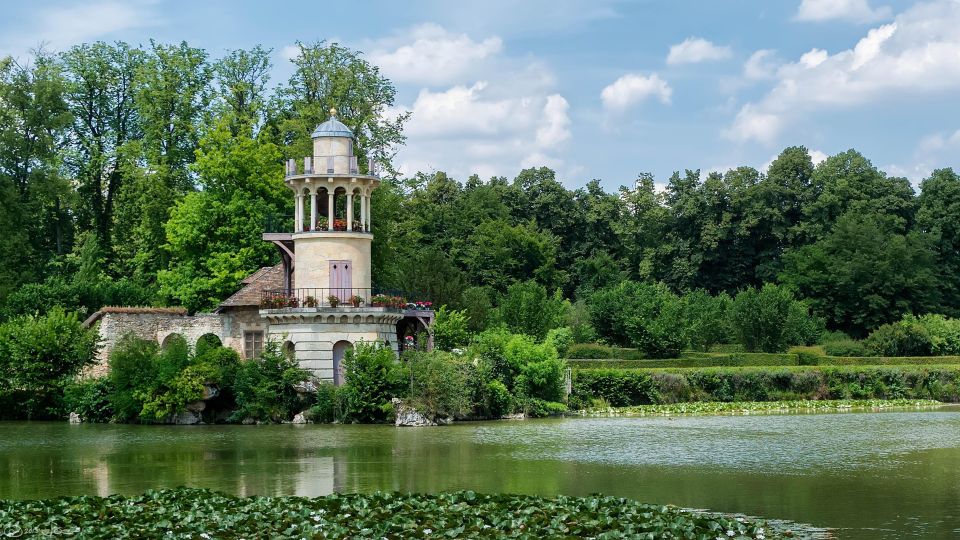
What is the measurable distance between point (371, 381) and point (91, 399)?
962 centimetres

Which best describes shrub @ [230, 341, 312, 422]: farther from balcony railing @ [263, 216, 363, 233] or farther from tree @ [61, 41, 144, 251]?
tree @ [61, 41, 144, 251]

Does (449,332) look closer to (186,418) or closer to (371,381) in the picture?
(371,381)

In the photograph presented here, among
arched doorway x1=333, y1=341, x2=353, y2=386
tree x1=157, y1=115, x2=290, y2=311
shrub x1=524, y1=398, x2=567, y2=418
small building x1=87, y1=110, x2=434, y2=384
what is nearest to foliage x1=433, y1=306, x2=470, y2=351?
small building x1=87, y1=110, x2=434, y2=384

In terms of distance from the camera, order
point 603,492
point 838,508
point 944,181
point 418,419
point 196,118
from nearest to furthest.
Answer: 1. point 838,508
2. point 603,492
3. point 418,419
4. point 196,118
5. point 944,181

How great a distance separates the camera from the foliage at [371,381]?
40094 mm

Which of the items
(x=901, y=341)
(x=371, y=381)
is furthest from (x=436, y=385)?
(x=901, y=341)

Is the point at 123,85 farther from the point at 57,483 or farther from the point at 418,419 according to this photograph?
the point at 57,483

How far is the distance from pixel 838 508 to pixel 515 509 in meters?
5.55

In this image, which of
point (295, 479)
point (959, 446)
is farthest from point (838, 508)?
point (959, 446)

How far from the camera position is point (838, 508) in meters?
20.9

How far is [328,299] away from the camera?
42.0 metres

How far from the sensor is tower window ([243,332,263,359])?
45469 millimetres

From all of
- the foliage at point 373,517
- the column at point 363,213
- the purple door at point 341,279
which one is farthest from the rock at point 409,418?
the foliage at point 373,517

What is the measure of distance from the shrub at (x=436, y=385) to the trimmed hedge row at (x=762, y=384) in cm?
783
